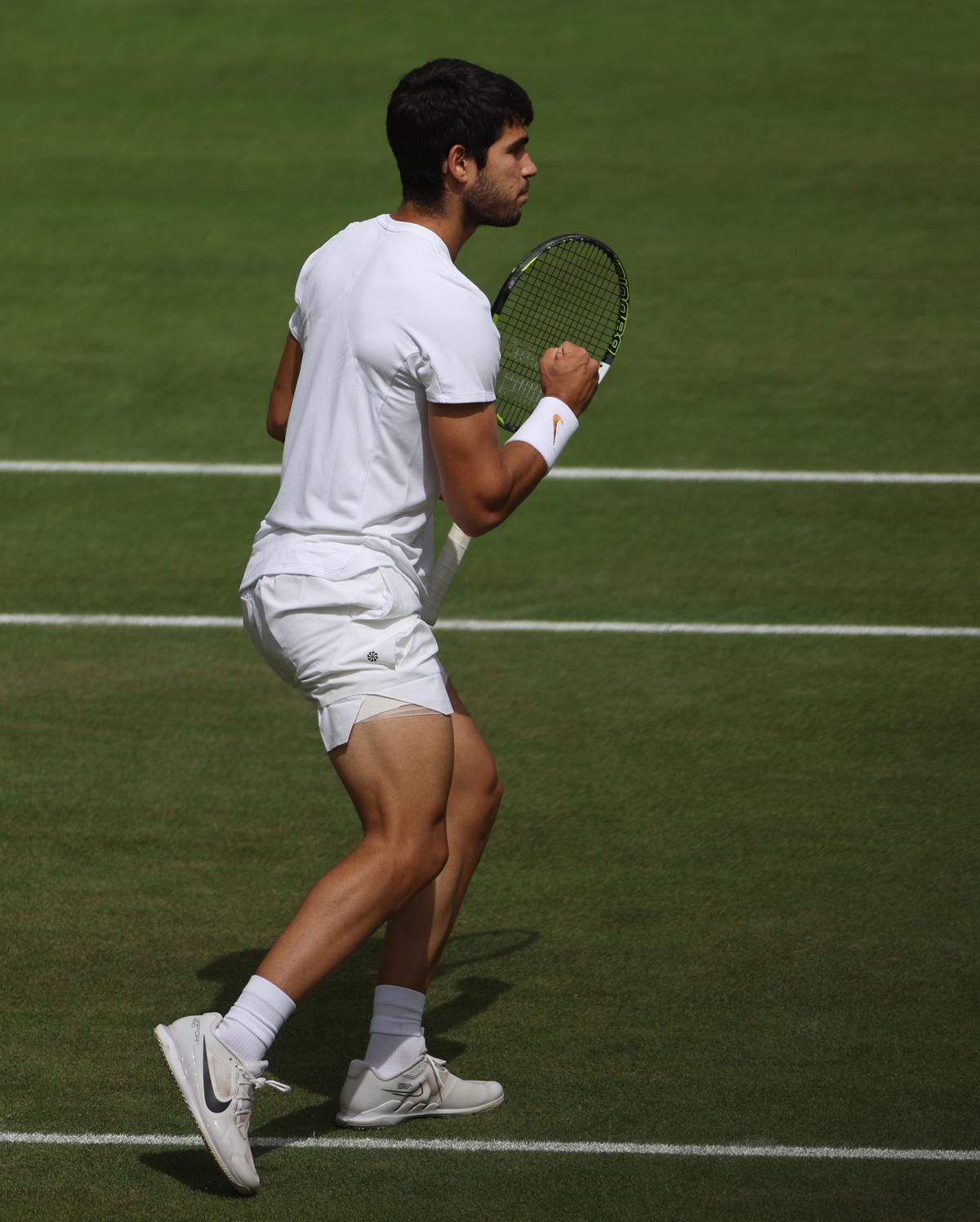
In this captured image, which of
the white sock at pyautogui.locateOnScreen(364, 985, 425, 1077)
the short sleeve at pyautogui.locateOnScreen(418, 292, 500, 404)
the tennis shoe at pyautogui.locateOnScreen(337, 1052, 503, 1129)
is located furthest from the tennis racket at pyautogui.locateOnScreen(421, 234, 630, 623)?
the tennis shoe at pyautogui.locateOnScreen(337, 1052, 503, 1129)

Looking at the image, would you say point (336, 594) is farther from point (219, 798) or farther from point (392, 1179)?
point (219, 798)

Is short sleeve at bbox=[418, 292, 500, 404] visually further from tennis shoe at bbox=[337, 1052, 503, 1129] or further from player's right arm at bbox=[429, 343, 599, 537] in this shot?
tennis shoe at bbox=[337, 1052, 503, 1129]

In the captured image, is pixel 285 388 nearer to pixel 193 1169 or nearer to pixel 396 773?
pixel 396 773

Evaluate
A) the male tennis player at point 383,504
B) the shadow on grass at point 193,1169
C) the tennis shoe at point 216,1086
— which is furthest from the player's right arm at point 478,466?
the shadow on grass at point 193,1169

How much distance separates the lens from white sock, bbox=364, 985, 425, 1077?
4746 mm

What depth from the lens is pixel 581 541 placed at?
9.44m

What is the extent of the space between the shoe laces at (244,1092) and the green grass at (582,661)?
214 mm

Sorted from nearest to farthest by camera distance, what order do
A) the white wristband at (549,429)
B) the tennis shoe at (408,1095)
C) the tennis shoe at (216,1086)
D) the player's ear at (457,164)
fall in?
the tennis shoe at (216,1086) < the player's ear at (457,164) < the white wristband at (549,429) < the tennis shoe at (408,1095)

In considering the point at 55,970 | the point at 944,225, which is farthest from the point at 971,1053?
the point at 944,225

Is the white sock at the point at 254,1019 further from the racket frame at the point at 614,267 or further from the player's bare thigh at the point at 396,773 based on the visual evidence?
the racket frame at the point at 614,267

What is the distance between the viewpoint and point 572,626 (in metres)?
8.46

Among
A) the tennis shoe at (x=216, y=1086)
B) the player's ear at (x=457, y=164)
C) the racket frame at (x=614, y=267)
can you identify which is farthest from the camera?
the racket frame at (x=614, y=267)

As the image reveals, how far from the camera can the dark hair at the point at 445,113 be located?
14.7 feet

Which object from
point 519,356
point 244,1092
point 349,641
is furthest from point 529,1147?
point 519,356
